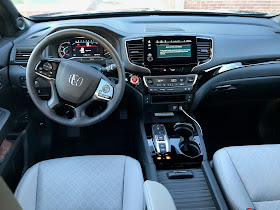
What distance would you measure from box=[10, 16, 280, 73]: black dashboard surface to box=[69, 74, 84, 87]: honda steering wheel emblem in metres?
0.45

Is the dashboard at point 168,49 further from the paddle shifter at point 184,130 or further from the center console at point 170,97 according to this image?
the paddle shifter at point 184,130

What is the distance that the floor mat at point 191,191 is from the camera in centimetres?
164

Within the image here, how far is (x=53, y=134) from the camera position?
2471 millimetres

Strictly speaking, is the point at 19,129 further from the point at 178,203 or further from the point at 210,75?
the point at 210,75

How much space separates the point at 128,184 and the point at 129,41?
2.99 ft

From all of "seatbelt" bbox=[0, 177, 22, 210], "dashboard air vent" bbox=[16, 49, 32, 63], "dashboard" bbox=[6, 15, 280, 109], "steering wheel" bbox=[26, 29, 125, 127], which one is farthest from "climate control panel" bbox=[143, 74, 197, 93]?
"seatbelt" bbox=[0, 177, 22, 210]

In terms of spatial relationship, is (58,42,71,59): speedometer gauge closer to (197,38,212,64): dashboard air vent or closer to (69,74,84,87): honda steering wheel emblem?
(69,74,84,87): honda steering wheel emblem

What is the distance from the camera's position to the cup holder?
1914 millimetres

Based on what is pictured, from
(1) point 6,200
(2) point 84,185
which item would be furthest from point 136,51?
(1) point 6,200

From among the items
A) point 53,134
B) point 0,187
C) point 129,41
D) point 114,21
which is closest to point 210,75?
point 129,41

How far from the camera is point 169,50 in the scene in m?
1.84

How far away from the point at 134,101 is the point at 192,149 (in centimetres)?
55

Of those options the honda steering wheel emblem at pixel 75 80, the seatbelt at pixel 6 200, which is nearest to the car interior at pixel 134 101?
the honda steering wheel emblem at pixel 75 80

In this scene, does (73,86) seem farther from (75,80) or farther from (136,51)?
(136,51)
